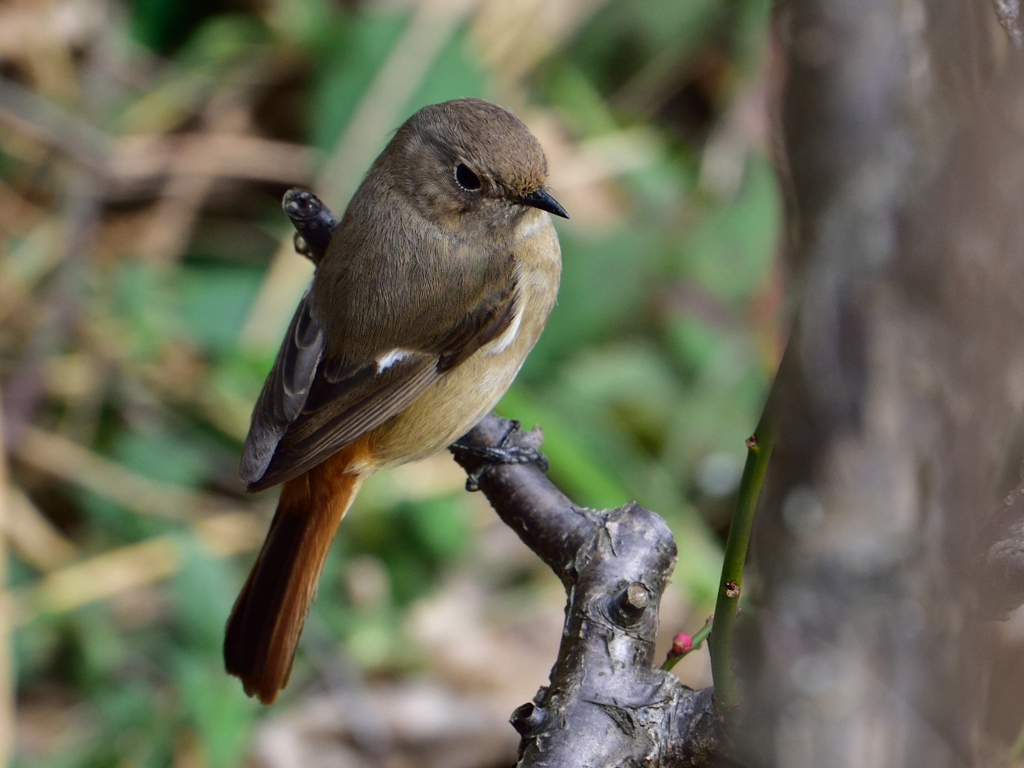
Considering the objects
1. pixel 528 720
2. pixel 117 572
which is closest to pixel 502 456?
pixel 528 720

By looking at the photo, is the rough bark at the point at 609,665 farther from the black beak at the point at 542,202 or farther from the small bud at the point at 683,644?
the black beak at the point at 542,202

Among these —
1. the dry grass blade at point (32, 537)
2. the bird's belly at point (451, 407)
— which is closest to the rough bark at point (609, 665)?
the bird's belly at point (451, 407)

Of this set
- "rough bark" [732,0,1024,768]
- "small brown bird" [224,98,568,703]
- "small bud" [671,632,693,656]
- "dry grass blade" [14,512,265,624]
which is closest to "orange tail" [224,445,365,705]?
"small brown bird" [224,98,568,703]

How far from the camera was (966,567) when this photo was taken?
62 cm

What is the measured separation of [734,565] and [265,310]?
3.19 meters

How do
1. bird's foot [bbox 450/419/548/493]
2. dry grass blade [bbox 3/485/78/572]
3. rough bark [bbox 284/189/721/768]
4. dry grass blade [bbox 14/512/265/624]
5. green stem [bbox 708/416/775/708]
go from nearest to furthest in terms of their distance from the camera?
1. green stem [bbox 708/416/775/708]
2. rough bark [bbox 284/189/721/768]
3. bird's foot [bbox 450/419/548/493]
4. dry grass blade [bbox 14/512/265/624]
5. dry grass blade [bbox 3/485/78/572]

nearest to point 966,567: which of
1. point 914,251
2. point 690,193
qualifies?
point 914,251

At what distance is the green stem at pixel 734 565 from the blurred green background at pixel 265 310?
1.87 m

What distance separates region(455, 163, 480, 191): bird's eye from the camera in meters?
2.66

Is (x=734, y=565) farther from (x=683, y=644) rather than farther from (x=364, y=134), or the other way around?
(x=364, y=134)

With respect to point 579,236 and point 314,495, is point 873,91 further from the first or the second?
point 579,236

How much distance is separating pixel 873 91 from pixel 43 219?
4.31 meters

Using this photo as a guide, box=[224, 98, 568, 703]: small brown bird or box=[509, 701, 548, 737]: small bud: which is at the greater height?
box=[224, 98, 568, 703]: small brown bird

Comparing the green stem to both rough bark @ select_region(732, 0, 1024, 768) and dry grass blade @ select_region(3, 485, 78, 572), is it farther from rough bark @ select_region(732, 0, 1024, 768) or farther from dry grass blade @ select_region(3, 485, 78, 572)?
dry grass blade @ select_region(3, 485, 78, 572)
